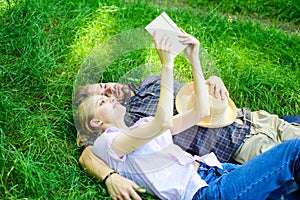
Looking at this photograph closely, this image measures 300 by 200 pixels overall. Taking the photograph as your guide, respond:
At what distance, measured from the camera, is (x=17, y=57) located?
11.0 ft

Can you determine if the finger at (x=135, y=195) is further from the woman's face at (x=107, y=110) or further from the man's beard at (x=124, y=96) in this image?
the man's beard at (x=124, y=96)

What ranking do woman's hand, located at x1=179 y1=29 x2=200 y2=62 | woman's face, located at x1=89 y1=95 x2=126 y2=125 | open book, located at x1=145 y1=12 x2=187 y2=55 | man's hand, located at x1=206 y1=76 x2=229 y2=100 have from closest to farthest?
open book, located at x1=145 y1=12 x2=187 y2=55 → woman's hand, located at x1=179 y1=29 x2=200 y2=62 → woman's face, located at x1=89 y1=95 x2=126 y2=125 → man's hand, located at x1=206 y1=76 x2=229 y2=100

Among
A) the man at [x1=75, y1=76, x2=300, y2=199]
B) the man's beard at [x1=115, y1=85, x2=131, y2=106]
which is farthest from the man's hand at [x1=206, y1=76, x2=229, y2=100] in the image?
the man's beard at [x1=115, y1=85, x2=131, y2=106]

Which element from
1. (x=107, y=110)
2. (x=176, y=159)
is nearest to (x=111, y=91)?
(x=107, y=110)

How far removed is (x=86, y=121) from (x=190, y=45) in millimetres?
616

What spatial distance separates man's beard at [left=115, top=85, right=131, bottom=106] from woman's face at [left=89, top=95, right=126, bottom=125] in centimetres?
6

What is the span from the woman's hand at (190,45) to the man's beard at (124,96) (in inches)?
15.3

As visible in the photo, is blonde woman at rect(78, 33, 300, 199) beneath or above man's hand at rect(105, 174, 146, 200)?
above

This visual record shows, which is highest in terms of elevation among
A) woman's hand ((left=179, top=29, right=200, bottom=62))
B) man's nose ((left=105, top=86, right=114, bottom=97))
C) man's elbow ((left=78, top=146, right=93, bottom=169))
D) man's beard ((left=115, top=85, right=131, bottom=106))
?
woman's hand ((left=179, top=29, right=200, bottom=62))

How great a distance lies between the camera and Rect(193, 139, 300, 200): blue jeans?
2.60 metres

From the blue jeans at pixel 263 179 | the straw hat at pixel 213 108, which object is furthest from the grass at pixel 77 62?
the blue jeans at pixel 263 179

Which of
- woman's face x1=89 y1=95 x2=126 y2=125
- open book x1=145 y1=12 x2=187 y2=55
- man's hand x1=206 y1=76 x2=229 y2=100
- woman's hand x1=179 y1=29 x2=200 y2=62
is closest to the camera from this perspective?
open book x1=145 y1=12 x2=187 y2=55

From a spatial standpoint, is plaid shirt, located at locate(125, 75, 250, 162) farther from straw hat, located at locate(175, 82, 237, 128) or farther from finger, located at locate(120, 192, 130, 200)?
finger, located at locate(120, 192, 130, 200)

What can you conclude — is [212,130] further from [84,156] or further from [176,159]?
[84,156]
